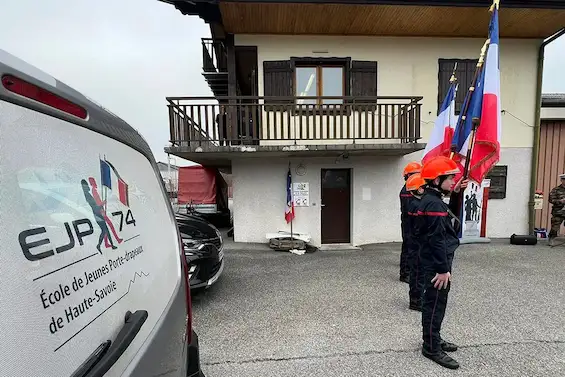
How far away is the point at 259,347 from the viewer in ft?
10.7

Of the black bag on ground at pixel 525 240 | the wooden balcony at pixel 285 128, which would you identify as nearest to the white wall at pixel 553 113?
the black bag on ground at pixel 525 240

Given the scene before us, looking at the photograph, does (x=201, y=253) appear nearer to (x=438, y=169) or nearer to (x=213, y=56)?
(x=438, y=169)

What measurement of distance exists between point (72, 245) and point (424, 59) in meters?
9.42

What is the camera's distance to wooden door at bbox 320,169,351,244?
28.1 ft

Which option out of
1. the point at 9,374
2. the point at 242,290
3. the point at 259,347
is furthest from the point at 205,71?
the point at 9,374

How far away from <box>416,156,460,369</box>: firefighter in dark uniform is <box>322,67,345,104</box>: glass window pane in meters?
5.78

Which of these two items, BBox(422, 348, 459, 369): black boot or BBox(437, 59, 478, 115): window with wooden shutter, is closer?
BBox(422, 348, 459, 369): black boot

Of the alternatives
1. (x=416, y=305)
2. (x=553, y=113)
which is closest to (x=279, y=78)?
(x=416, y=305)

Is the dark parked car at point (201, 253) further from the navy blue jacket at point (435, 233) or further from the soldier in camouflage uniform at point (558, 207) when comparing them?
the soldier in camouflage uniform at point (558, 207)

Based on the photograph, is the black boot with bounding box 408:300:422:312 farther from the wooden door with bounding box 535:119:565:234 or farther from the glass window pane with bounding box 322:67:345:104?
the wooden door with bounding box 535:119:565:234

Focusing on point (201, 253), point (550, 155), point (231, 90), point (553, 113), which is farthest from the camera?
point (550, 155)

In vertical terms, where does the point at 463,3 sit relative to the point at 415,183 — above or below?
above

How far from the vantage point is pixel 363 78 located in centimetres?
818

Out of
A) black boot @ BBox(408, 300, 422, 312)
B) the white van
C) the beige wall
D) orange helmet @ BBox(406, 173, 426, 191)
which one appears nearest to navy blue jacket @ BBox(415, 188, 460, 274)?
orange helmet @ BBox(406, 173, 426, 191)
